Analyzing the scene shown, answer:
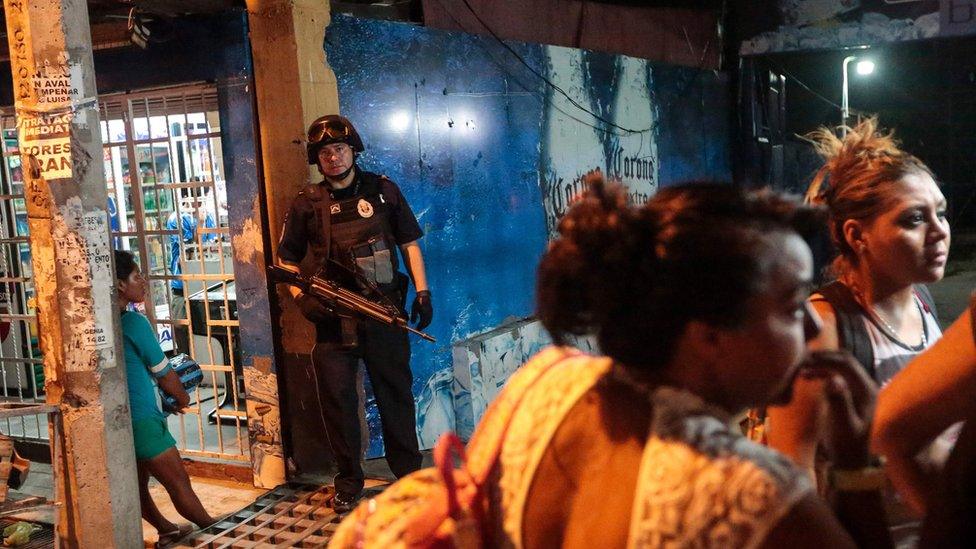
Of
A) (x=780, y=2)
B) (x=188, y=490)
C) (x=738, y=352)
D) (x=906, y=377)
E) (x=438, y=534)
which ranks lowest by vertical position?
(x=188, y=490)

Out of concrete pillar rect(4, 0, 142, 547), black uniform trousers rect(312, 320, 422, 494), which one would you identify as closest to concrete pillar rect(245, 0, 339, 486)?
black uniform trousers rect(312, 320, 422, 494)

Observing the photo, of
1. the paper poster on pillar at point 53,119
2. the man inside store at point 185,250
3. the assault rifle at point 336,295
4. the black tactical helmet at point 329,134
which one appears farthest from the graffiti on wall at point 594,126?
the paper poster on pillar at point 53,119

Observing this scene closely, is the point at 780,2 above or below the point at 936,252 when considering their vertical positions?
above

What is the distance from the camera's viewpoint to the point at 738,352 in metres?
1.27

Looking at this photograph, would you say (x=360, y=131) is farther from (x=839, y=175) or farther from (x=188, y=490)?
(x=839, y=175)

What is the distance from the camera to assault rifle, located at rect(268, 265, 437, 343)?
4879 mm

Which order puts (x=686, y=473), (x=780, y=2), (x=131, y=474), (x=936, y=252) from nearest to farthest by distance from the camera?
(x=686, y=473), (x=936, y=252), (x=131, y=474), (x=780, y=2)

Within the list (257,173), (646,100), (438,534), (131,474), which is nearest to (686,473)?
(438,534)

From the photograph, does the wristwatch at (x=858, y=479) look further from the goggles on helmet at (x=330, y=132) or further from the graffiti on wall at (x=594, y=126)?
the graffiti on wall at (x=594, y=126)

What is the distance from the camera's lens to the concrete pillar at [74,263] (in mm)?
3984

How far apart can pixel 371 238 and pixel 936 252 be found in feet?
10.5

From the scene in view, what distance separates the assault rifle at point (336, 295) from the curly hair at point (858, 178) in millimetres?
2707

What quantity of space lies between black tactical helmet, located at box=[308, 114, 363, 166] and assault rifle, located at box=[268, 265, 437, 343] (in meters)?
0.70

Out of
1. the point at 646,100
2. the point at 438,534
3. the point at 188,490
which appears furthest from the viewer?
the point at 646,100
